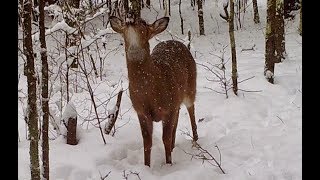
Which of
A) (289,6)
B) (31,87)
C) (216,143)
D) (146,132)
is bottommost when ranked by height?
(216,143)

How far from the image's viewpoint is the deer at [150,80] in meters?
5.18

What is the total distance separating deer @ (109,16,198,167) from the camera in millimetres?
5180

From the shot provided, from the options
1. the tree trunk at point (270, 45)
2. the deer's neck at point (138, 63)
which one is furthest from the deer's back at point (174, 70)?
the tree trunk at point (270, 45)

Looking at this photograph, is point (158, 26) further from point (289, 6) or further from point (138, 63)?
point (289, 6)

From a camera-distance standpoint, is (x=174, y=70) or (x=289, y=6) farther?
(x=289, y=6)

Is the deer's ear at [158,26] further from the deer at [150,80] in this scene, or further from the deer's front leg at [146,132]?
the deer's front leg at [146,132]

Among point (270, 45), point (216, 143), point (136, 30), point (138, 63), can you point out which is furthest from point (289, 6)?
point (136, 30)

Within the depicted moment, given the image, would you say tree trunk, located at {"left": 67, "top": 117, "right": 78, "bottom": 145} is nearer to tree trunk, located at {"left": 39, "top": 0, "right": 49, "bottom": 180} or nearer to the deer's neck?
the deer's neck

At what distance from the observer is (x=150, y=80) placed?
17.8ft

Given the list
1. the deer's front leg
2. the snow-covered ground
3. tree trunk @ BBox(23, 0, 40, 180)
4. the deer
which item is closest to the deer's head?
the deer

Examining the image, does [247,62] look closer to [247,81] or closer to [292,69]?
[292,69]

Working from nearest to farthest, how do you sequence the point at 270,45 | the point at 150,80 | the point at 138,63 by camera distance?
the point at 138,63 → the point at 150,80 → the point at 270,45
